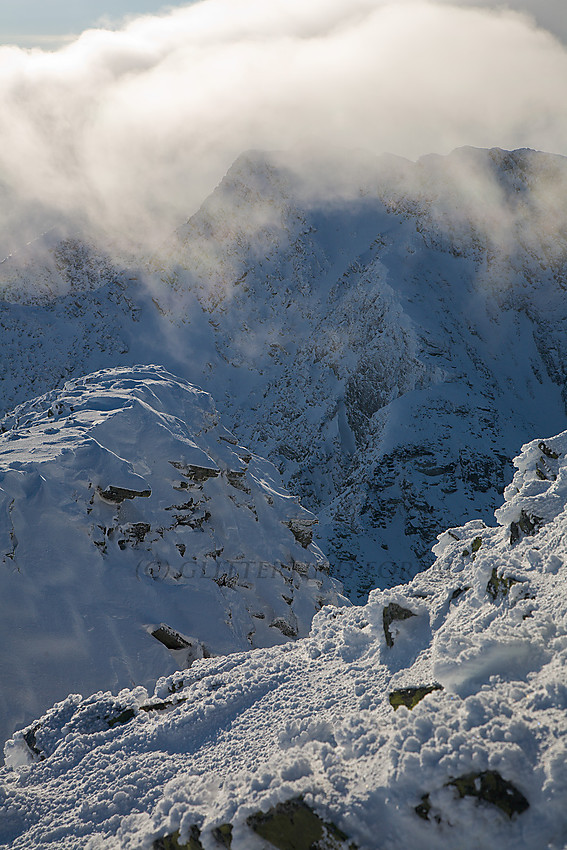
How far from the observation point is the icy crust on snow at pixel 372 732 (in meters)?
5.99

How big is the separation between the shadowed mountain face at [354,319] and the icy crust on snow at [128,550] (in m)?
38.1

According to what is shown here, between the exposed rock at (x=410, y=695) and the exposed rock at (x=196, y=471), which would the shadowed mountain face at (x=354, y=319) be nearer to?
the exposed rock at (x=196, y=471)

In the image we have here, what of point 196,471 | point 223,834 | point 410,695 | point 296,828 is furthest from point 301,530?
point 296,828

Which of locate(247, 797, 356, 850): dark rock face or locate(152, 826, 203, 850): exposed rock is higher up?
locate(247, 797, 356, 850): dark rock face

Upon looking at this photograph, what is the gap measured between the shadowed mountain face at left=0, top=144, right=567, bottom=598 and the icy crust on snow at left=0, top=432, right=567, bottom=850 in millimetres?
→ 53074

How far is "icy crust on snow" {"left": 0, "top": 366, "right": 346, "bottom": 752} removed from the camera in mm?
17875

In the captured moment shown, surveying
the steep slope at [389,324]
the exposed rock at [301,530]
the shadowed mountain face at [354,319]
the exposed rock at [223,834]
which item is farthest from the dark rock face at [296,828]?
the shadowed mountain face at [354,319]

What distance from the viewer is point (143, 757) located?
31.4ft

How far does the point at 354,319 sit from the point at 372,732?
8172cm

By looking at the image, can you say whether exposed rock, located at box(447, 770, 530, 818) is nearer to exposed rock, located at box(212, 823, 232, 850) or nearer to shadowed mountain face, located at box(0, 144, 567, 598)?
exposed rock, located at box(212, 823, 232, 850)

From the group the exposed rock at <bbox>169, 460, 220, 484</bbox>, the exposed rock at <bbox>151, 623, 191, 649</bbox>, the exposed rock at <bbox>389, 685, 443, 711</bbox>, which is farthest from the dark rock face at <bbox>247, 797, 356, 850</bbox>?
the exposed rock at <bbox>169, 460, 220, 484</bbox>

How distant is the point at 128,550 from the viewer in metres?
21.2

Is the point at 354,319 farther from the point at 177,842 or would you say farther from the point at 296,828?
the point at 296,828

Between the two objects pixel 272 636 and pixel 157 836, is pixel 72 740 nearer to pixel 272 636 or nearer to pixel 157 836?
pixel 157 836
